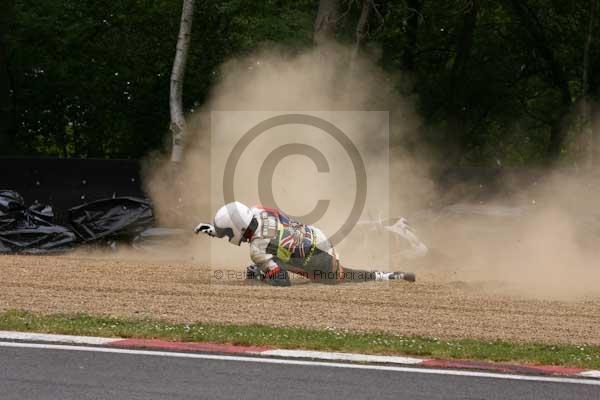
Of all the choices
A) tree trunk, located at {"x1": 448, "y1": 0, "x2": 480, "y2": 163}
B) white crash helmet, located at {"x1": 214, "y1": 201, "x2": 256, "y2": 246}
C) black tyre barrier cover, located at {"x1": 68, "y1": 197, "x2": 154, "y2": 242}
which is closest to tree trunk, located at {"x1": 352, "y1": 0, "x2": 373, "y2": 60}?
black tyre barrier cover, located at {"x1": 68, "y1": 197, "x2": 154, "y2": 242}

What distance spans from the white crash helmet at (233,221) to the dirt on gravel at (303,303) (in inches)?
27.7

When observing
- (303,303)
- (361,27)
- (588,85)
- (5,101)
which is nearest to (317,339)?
(303,303)

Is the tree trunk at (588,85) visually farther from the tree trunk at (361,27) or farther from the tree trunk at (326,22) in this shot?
the tree trunk at (326,22)

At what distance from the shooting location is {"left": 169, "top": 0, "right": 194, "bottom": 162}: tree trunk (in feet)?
75.0

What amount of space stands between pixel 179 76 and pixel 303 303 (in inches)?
470

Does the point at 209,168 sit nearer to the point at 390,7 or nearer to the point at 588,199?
the point at 588,199

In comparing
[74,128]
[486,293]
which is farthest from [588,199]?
[74,128]

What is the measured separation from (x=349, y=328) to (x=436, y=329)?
897mm

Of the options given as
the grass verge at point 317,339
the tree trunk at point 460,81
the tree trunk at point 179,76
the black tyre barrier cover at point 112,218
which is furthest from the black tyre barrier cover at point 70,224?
the tree trunk at point 460,81

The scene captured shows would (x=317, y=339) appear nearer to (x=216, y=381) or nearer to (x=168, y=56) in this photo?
(x=216, y=381)

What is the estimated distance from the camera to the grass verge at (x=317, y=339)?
939 cm

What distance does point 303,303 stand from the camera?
12445 millimetres

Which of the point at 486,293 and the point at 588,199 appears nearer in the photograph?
the point at 486,293

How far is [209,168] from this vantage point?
21.9 metres
